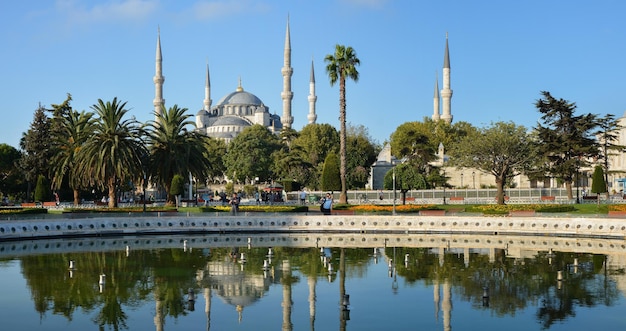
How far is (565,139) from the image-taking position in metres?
48.1

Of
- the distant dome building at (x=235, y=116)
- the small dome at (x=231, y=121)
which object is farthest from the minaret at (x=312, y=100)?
the small dome at (x=231, y=121)

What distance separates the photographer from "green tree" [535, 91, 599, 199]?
4750 centimetres

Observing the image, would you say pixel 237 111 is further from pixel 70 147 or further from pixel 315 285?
pixel 315 285

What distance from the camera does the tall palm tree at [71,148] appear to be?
44938 mm

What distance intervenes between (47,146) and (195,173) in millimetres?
15102

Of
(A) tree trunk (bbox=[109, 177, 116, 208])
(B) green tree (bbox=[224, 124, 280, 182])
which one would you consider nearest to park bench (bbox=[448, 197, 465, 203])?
(A) tree trunk (bbox=[109, 177, 116, 208])

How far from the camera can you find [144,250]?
92.8 feet

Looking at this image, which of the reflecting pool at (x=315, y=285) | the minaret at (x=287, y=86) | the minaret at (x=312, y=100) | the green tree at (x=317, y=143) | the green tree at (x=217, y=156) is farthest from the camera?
the minaret at (x=312, y=100)

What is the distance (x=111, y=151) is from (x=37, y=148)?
54.7 ft

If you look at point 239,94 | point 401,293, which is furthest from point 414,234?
point 239,94

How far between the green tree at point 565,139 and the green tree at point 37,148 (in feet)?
116

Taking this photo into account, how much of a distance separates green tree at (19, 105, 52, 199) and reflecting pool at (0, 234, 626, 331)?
77.5 feet

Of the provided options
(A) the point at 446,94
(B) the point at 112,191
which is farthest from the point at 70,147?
(A) the point at 446,94

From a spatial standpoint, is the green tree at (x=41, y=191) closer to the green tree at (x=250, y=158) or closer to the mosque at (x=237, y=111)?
the green tree at (x=250, y=158)
